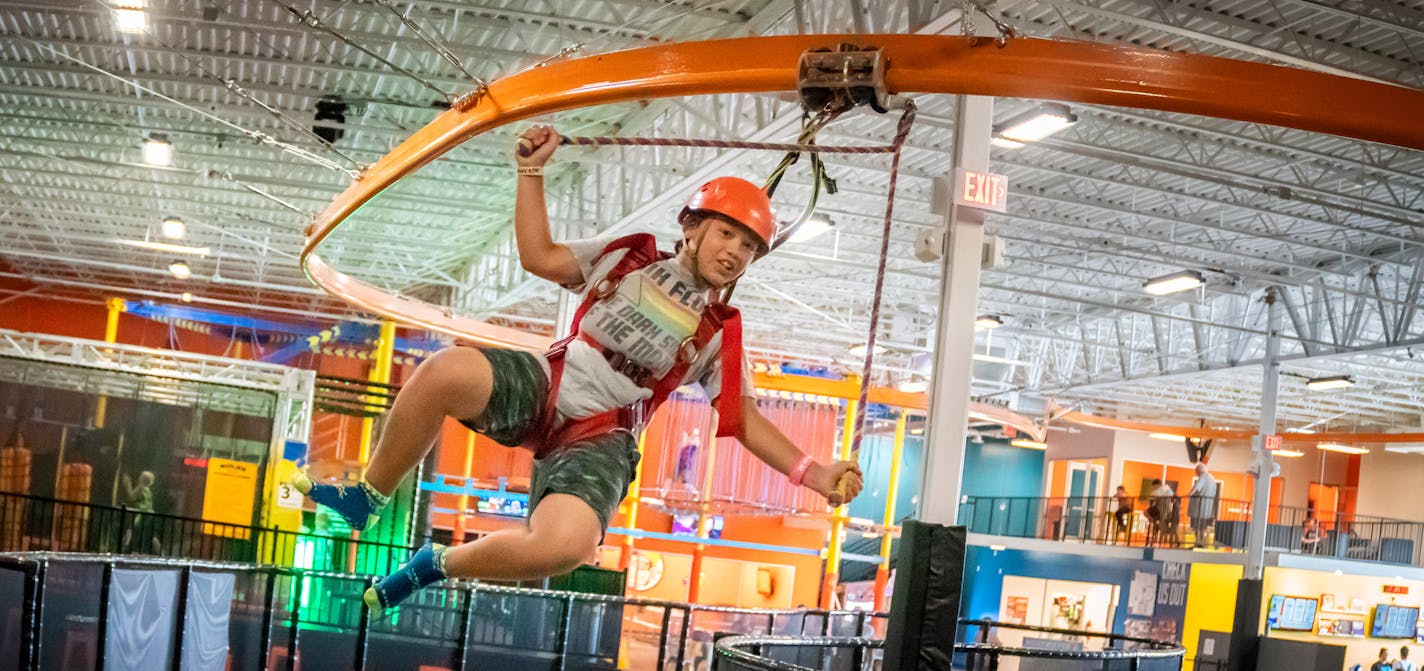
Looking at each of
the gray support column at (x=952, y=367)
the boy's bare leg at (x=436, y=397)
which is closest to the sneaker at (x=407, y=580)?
the boy's bare leg at (x=436, y=397)

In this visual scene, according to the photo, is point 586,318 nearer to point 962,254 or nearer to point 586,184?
point 962,254

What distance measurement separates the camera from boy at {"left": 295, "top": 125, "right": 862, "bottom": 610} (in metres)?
3.16

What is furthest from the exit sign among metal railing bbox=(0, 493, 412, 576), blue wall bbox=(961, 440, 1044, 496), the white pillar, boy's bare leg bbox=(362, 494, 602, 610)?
blue wall bbox=(961, 440, 1044, 496)

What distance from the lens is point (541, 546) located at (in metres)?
3.07

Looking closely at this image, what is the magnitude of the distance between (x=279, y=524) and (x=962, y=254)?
7651 mm

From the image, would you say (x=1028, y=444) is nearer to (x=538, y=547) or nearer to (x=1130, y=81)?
(x=1130, y=81)

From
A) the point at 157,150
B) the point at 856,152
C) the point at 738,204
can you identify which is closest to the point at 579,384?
the point at 738,204

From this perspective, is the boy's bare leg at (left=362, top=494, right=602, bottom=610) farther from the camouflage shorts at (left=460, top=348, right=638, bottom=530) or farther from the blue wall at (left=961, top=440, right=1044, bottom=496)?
the blue wall at (left=961, top=440, right=1044, bottom=496)

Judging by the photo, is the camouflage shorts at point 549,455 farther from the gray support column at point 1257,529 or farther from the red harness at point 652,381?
the gray support column at point 1257,529

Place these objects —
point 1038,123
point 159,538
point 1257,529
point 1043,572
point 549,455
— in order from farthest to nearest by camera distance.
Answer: point 1043,572
point 1257,529
point 159,538
point 1038,123
point 549,455

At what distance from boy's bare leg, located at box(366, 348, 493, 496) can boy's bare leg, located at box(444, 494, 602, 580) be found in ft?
0.95

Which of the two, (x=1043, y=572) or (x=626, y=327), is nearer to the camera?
(x=626, y=327)

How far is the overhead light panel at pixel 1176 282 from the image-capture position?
15.8 m

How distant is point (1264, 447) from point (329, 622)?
1556 centimetres
